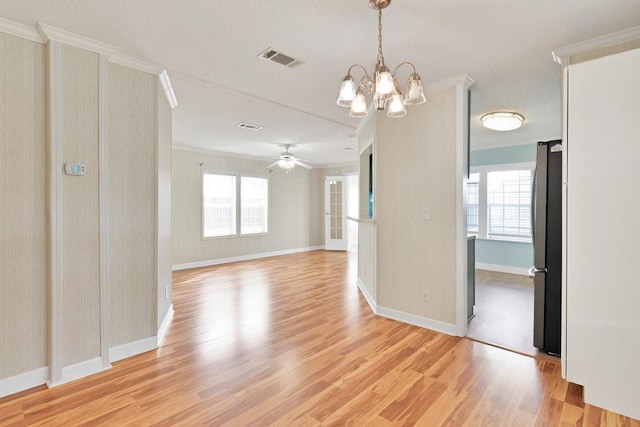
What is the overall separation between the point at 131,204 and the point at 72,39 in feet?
4.22

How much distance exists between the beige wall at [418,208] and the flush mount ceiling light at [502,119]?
1419 millimetres

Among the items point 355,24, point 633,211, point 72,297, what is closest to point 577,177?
point 633,211

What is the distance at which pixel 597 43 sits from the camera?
2281 mm

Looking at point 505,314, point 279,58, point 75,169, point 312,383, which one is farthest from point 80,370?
point 505,314

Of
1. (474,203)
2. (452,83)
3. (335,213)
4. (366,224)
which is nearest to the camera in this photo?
(452,83)

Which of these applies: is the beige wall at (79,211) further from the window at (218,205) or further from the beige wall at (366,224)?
the window at (218,205)

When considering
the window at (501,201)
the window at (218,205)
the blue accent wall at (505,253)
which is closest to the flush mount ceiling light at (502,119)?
the window at (501,201)

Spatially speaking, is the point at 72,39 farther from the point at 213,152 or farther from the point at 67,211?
the point at 213,152

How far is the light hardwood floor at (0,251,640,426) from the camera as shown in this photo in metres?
1.85

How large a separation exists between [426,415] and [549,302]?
1.61 metres

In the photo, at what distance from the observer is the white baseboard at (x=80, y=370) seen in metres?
2.23

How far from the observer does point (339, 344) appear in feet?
9.36

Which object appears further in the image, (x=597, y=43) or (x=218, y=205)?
(x=218, y=205)

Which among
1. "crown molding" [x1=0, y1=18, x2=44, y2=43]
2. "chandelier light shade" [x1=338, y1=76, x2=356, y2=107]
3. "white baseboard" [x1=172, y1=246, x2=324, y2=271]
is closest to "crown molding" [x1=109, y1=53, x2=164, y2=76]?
"crown molding" [x1=0, y1=18, x2=44, y2=43]
